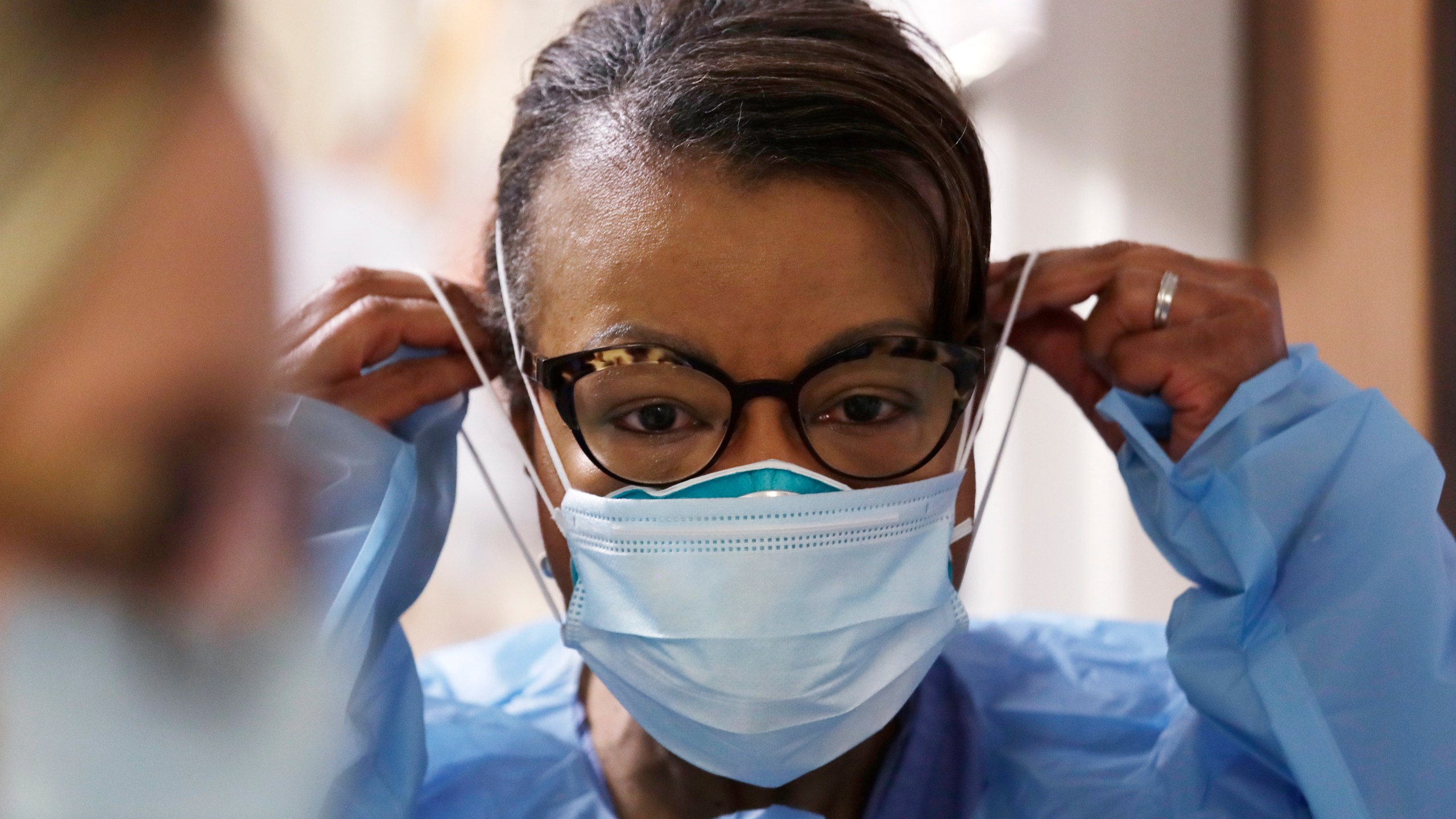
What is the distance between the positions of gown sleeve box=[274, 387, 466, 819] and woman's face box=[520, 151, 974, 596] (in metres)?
0.20

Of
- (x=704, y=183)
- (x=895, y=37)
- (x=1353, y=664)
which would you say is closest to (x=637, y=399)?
(x=704, y=183)

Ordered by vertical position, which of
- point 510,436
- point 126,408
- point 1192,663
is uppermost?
point 126,408

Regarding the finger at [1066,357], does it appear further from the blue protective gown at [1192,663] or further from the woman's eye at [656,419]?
the woman's eye at [656,419]

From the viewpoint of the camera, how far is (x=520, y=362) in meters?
1.08

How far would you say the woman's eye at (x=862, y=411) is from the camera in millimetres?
1009

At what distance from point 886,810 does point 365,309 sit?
2.46 ft

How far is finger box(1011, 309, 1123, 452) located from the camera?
1224mm

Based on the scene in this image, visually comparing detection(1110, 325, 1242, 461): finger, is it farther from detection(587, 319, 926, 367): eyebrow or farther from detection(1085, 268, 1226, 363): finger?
detection(587, 319, 926, 367): eyebrow

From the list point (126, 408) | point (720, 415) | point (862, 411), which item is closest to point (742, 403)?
point (720, 415)

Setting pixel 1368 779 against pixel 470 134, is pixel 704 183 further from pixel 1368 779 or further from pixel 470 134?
pixel 470 134

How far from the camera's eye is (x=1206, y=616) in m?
1.03

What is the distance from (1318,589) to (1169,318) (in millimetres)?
302

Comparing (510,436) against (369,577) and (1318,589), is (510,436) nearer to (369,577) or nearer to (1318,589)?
(369,577)

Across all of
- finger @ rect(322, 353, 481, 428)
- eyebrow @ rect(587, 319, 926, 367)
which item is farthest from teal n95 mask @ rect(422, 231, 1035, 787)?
finger @ rect(322, 353, 481, 428)
